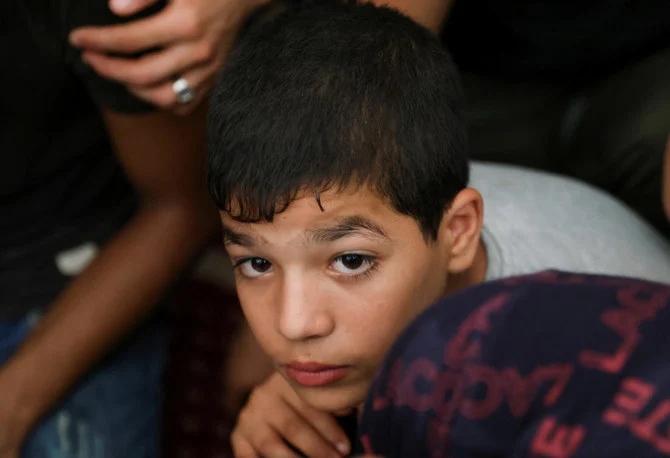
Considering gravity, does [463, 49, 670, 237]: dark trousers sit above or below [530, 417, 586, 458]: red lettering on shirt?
below

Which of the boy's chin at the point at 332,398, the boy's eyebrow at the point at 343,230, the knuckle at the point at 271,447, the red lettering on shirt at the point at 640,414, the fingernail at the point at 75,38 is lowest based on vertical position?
the knuckle at the point at 271,447

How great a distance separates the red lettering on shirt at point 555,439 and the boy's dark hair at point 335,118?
14.3 inches

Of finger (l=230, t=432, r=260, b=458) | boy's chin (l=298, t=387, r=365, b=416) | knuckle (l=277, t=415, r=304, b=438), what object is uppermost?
boy's chin (l=298, t=387, r=365, b=416)

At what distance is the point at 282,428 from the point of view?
2.97ft

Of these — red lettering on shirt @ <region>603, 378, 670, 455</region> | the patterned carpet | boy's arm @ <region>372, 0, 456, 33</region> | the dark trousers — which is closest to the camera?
red lettering on shirt @ <region>603, 378, 670, 455</region>

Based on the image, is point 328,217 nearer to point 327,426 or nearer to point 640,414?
point 327,426

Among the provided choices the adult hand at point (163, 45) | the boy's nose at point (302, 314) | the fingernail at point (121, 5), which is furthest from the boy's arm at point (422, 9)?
the boy's nose at point (302, 314)

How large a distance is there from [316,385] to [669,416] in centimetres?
46

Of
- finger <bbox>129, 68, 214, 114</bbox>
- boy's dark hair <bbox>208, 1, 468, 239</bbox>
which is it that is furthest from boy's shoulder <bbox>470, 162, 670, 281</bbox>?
finger <bbox>129, 68, 214, 114</bbox>

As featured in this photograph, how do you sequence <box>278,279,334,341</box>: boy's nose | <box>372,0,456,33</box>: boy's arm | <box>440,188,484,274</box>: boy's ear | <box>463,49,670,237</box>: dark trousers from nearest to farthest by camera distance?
<box>278,279,334,341</box>: boy's nose, <box>440,188,484,274</box>: boy's ear, <box>372,0,456,33</box>: boy's arm, <box>463,49,670,237</box>: dark trousers

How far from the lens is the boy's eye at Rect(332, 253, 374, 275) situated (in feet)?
2.52

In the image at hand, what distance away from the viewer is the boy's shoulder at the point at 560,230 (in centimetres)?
92

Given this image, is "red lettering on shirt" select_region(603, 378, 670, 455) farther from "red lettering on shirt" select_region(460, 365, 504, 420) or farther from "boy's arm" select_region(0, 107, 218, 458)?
"boy's arm" select_region(0, 107, 218, 458)

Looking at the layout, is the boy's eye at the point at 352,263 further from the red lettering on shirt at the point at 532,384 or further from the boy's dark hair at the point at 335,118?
the red lettering on shirt at the point at 532,384
